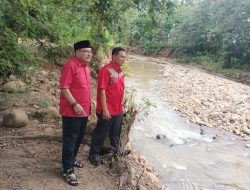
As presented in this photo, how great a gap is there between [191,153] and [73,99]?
5.21 meters

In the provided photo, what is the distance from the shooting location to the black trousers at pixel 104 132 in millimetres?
4660

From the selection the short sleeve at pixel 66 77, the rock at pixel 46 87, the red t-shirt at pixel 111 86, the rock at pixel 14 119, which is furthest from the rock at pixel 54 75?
the short sleeve at pixel 66 77

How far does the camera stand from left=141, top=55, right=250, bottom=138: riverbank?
1138 centimetres

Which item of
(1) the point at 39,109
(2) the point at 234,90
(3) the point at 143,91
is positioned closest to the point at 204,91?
(2) the point at 234,90

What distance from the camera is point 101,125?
466 cm

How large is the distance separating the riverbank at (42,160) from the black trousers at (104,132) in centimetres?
21

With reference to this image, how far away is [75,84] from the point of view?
3979 mm

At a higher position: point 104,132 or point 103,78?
point 103,78

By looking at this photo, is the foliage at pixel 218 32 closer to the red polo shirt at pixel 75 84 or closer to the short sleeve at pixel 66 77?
the red polo shirt at pixel 75 84

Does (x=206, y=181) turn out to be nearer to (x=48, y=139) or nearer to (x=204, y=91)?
(x=48, y=139)

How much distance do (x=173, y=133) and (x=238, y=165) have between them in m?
2.44

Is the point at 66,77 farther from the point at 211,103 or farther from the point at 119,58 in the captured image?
the point at 211,103

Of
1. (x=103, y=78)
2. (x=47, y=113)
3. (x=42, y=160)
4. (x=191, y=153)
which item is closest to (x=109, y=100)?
(x=103, y=78)

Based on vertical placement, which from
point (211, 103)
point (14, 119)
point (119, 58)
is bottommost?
point (211, 103)
